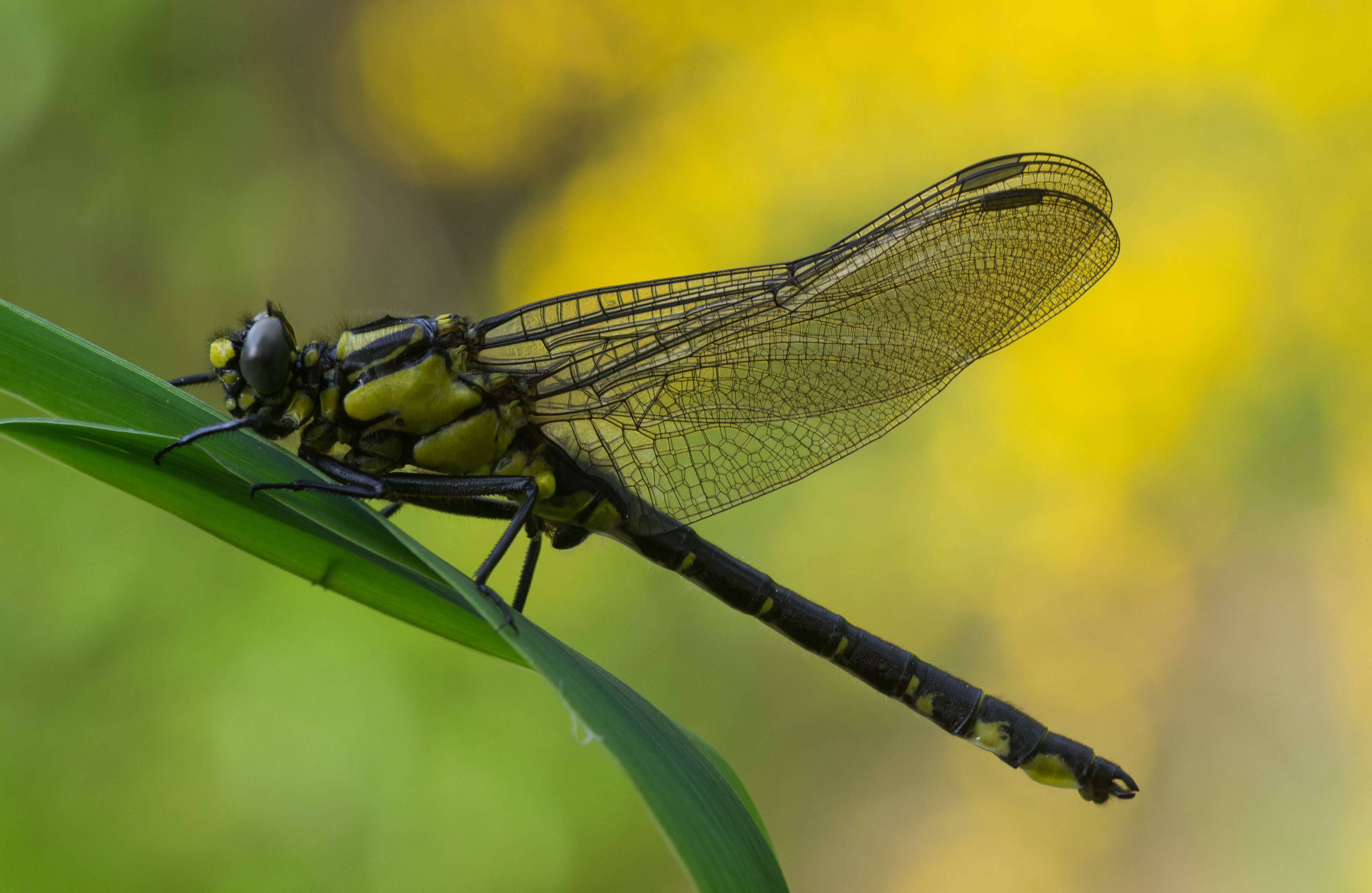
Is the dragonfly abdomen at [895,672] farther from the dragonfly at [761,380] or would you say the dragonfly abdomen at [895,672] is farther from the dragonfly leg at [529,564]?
the dragonfly leg at [529,564]

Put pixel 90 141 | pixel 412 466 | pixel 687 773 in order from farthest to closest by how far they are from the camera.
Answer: pixel 90 141 < pixel 412 466 < pixel 687 773

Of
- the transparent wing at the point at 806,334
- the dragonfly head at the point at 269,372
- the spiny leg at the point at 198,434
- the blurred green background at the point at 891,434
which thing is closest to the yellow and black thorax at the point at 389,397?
the dragonfly head at the point at 269,372

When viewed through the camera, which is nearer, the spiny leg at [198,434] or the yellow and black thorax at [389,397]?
the spiny leg at [198,434]

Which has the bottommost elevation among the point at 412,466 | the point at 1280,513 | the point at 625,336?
the point at 412,466

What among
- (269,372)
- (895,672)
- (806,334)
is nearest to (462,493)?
(269,372)

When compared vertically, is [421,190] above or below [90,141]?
above

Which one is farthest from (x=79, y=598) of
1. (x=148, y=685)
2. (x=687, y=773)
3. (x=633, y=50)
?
(x=633, y=50)

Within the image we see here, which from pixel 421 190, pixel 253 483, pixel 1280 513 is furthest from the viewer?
pixel 421 190

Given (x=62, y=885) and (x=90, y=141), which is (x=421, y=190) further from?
(x=62, y=885)
